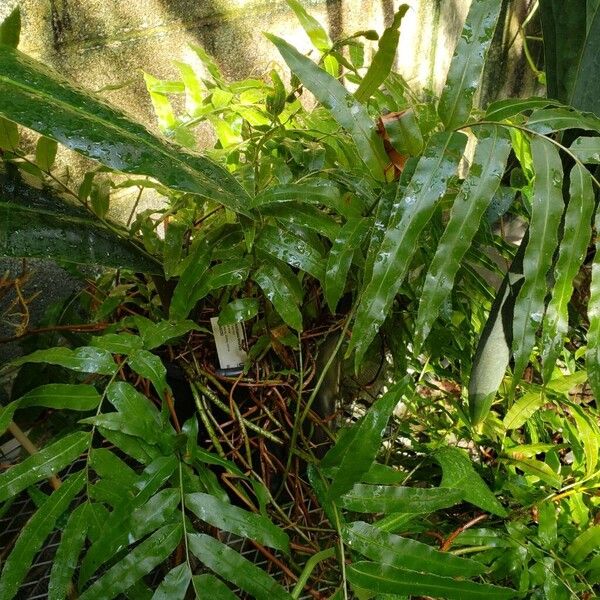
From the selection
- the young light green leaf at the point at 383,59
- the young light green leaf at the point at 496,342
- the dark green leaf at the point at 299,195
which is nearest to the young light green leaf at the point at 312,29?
the young light green leaf at the point at 383,59

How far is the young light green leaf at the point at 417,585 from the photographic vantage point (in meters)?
0.59

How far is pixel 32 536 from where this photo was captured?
24.9 inches

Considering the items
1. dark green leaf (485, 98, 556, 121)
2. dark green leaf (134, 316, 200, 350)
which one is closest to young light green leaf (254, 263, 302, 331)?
dark green leaf (134, 316, 200, 350)

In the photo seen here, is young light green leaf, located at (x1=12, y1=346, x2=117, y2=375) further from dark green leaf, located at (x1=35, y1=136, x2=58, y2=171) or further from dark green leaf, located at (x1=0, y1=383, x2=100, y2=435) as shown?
dark green leaf, located at (x1=35, y1=136, x2=58, y2=171)

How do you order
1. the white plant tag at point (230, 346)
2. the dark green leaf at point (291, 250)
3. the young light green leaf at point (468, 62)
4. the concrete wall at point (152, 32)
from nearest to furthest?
the young light green leaf at point (468, 62) → the dark green leaf at point (291, 250) → the white plant tag at point (230, 346) → the concrete wall at point (152, 32)

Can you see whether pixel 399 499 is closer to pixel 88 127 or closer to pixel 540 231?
pixel 540 231

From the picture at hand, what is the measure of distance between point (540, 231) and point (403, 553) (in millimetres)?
364

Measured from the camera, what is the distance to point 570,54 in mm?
765

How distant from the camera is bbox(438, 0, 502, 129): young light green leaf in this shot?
0.62m

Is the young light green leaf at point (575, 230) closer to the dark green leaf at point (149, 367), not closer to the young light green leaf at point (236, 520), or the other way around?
the young light green leaf at point (236, 520)

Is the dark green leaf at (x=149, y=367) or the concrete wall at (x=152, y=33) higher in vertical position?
the concrete wall at (x=152, y=33)

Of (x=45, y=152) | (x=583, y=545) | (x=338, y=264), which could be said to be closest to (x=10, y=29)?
(x=45, y=152)

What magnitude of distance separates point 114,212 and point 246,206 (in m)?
0.73

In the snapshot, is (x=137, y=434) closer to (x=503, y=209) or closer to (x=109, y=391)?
(x=109, y=391)
